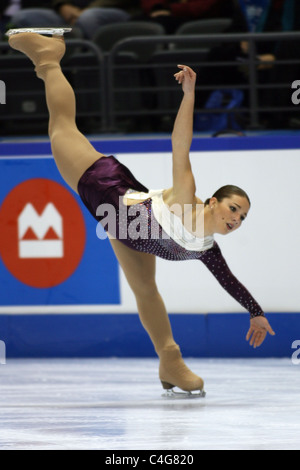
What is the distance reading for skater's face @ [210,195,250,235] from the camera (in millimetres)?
3910

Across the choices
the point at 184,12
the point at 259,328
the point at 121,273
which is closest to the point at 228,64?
the point at 184,12

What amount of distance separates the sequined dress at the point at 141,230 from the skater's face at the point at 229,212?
10 cm

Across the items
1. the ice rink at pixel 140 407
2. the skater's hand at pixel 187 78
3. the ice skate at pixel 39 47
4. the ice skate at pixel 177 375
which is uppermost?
the ice skate at pixel 39 47

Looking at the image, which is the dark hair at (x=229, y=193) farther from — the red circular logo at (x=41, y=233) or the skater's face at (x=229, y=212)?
the red circular logo at (x=41, y=233)

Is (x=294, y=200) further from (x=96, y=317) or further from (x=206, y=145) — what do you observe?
(x=96, y=317)

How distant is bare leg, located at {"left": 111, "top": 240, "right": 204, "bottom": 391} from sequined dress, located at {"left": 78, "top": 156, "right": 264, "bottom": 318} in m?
0.11

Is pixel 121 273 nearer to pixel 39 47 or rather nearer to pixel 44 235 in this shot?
pixel 44 235

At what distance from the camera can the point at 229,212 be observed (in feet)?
12.8

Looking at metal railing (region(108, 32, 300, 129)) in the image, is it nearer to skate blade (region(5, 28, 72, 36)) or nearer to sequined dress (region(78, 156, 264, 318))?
skate blade (region(5, 28, 72, 36))

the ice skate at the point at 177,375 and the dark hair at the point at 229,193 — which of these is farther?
the ice skate at the point at 177,375

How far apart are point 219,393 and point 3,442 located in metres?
1.34

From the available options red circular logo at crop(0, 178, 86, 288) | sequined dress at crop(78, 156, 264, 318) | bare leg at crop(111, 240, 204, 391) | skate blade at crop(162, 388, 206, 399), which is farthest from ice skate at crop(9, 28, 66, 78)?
skate blade at crop(162, 388, 206, 399)

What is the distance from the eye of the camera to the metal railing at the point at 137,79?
543 cm

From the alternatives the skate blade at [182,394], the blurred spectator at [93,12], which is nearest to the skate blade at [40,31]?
the skate blade at [182,394]
